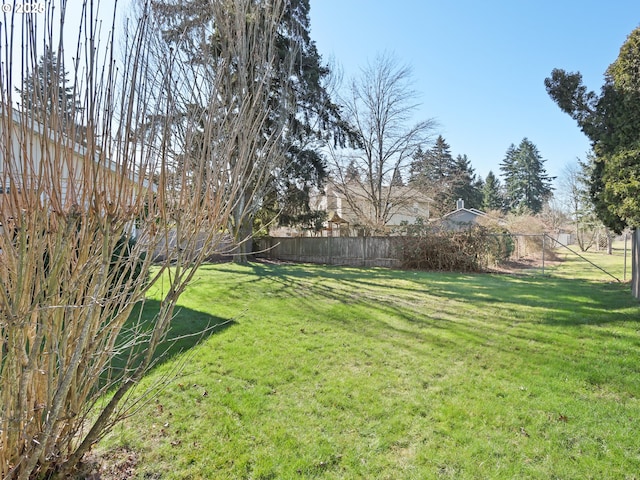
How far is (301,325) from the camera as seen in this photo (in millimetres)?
5445

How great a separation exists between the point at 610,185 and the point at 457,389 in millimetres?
6771

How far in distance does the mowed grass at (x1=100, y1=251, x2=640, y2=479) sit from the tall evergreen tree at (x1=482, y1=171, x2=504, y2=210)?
37142mm

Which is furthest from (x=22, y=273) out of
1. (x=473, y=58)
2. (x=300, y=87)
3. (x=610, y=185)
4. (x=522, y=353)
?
(x=300, y=87)

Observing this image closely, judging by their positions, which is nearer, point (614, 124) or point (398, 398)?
point (398, 398)

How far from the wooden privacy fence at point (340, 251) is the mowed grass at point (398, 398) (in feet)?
27.6

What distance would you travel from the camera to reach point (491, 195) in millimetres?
40531

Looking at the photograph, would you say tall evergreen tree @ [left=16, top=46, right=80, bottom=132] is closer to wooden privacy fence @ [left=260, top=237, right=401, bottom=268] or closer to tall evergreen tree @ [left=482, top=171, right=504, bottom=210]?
wooden privacy fence @ [left=260, top=237, right=401, bottom=268]

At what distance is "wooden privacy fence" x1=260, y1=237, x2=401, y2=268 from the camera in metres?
14.7

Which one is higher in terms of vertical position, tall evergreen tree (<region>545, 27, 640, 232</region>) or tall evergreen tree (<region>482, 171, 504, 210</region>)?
tall evergreen tree (<region>482, 171, 504, 210</region>)

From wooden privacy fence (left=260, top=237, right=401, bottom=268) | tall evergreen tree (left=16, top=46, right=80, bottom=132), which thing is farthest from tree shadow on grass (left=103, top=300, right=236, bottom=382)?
wooden privacy fence (left=260, top=237, right=401, bottom=268)

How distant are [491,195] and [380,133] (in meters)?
27.4

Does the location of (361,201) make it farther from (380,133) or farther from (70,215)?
(70,215)

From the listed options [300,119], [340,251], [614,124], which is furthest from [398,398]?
[300,119]

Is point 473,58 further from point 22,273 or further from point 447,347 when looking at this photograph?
point 22,273
